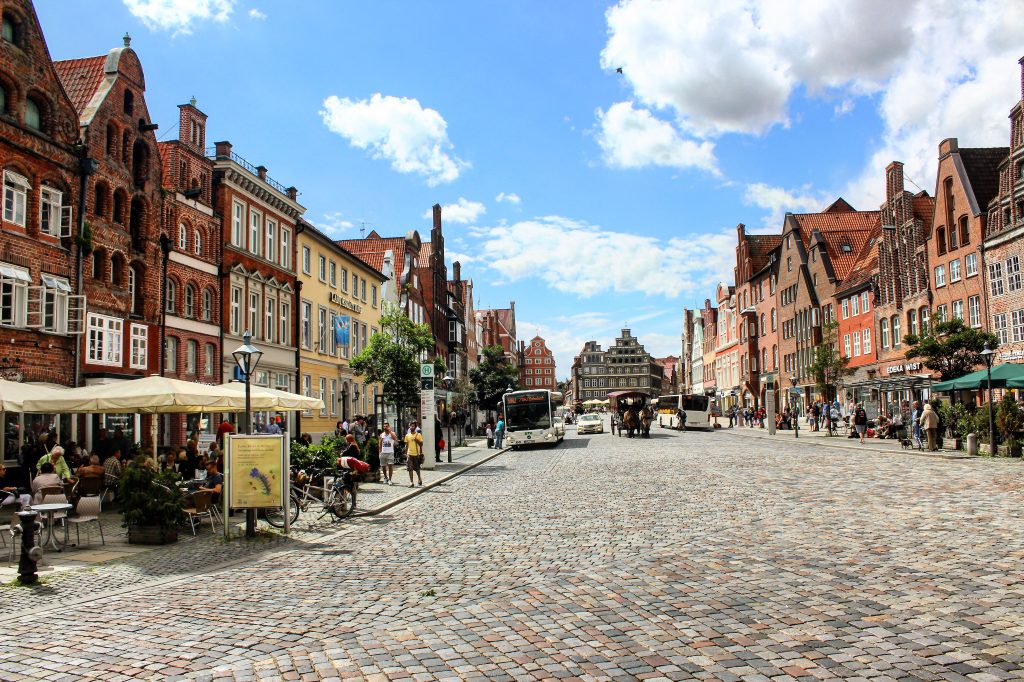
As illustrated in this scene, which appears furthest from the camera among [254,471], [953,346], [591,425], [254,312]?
[591,425]

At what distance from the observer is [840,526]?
1230cm

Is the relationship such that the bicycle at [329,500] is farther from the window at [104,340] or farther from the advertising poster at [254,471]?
the window at [104,340]

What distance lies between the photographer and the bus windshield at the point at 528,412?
45812 mm

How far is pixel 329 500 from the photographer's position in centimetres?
1581

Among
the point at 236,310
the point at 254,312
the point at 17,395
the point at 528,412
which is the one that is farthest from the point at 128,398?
the point at 528,412

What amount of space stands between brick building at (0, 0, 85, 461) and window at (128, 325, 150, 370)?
10.3 ft

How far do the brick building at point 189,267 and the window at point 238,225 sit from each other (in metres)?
1.36

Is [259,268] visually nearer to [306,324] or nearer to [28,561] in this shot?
[306,324]

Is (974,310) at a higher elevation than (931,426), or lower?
higher

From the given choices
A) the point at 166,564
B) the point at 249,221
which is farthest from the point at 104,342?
the point at 166,564

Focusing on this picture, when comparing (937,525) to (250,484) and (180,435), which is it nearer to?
(250,484)

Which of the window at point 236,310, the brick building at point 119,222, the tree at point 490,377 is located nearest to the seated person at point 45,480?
the brick building at point 119,222

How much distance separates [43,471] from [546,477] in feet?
45.4

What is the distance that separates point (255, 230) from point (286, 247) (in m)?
3.79
